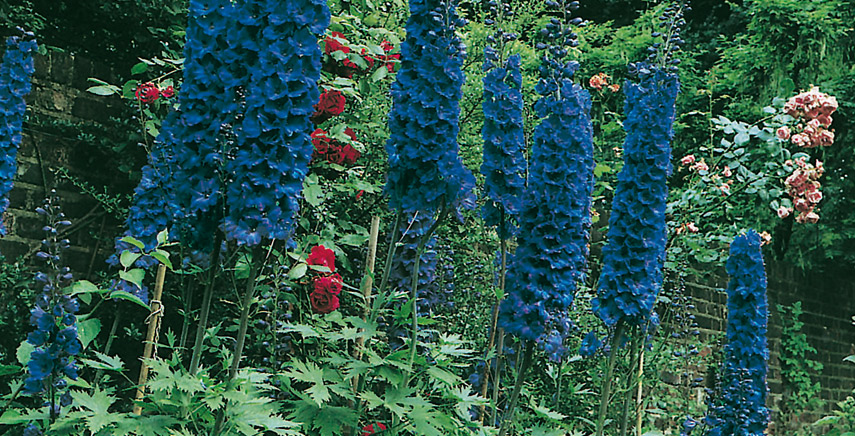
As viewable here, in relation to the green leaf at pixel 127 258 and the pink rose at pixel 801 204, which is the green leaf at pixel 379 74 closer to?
the green leaf at pixel 127 258

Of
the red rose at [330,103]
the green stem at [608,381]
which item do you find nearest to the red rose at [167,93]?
the red rose at [330,103]

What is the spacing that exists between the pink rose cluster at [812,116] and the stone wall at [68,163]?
4.70 metres

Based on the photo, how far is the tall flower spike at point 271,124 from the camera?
6.06 ft

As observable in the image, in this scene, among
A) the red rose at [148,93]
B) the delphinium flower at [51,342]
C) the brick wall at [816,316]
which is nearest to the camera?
the delphinium flower at [51,342]

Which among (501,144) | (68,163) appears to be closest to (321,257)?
(501,144)

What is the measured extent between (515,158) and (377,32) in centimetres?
109

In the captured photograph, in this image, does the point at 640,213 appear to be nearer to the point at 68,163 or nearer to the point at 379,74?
the point at 379,74

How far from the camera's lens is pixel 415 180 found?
7.80ft

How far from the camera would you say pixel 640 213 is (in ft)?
9.86

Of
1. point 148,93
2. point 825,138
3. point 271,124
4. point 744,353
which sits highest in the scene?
point 825,138

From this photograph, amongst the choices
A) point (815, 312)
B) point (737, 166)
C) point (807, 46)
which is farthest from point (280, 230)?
point (815, 312)

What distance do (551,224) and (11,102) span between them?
Answer: 6.21 ft

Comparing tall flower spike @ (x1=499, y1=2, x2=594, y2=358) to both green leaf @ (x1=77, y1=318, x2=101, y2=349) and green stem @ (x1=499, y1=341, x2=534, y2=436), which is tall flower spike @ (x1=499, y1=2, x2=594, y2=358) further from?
green leaf @ (x1=77, y1=318, x2=101, y2=349)

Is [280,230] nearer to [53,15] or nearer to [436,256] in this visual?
[436,256]
